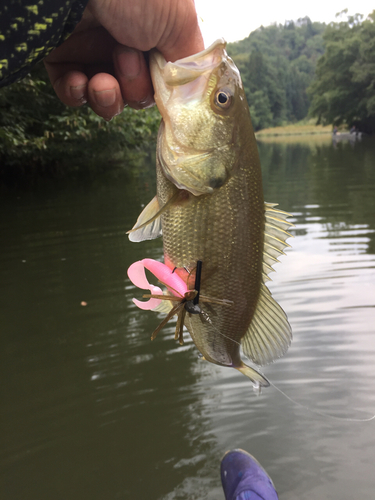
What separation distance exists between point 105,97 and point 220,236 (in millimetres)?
688

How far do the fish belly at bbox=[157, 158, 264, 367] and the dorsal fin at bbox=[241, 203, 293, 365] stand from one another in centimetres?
12

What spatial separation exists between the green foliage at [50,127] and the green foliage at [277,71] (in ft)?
226

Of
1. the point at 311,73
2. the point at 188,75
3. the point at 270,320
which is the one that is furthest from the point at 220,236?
the point at 311,73

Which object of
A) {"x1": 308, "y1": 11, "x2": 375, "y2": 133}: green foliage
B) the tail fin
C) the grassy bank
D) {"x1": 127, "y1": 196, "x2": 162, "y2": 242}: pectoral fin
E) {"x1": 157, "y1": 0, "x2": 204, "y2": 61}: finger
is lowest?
the grassy bank

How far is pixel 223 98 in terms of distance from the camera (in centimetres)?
155

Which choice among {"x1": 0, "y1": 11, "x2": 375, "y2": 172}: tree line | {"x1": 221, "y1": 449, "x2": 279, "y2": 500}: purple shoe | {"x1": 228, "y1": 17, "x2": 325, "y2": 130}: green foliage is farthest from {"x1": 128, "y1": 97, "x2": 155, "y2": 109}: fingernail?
{"x1": 228, "y1": 17, "x2": 325, "y2": 130}: green foliage

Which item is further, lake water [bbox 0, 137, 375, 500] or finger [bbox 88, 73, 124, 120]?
lake water [bbox 0, 137, 375, 500]

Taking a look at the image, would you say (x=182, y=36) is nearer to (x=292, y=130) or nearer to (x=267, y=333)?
(x=267, y=333)

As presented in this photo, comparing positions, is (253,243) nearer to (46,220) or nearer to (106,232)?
(106,232)

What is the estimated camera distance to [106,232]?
35.9 ft

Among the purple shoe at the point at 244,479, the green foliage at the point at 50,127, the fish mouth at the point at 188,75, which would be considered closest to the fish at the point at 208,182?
the fish mouth at the point at 188,75

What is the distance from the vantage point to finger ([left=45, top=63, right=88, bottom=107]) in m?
1.74

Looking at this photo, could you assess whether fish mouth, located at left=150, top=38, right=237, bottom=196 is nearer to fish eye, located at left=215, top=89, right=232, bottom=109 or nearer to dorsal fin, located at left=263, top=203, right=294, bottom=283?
fish eye, located at left=215, top=89, right=232, bottom=109

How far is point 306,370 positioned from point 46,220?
9.76 metres
